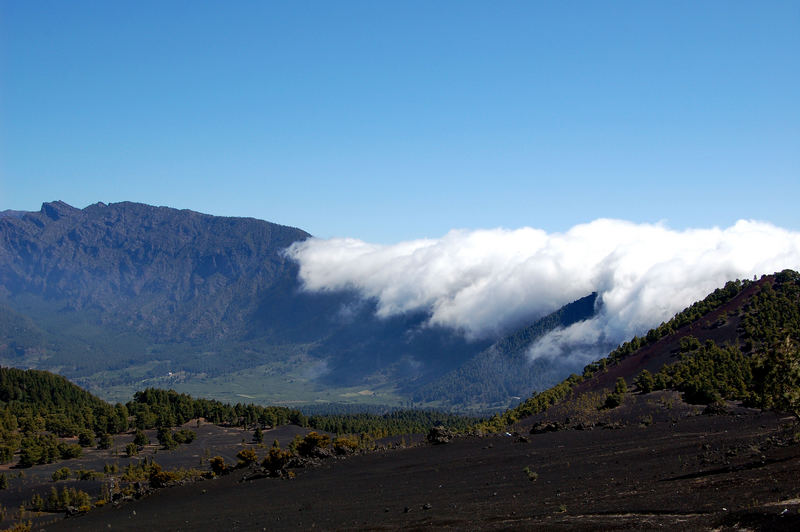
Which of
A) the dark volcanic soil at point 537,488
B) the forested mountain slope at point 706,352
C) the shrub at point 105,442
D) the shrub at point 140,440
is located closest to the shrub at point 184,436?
the shrub at point 140,440

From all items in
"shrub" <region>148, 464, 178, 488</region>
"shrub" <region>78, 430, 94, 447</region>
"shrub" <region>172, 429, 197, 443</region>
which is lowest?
"shrub" <region>148, 464, 178, 488</region>

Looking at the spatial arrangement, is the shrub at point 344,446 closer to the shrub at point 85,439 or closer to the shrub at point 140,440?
the shrub at point 140,440

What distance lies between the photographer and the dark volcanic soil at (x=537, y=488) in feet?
106

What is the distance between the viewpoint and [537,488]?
45500 mm

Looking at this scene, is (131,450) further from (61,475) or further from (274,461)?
(274,461)

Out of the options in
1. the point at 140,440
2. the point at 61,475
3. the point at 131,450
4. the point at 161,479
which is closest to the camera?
the point at 161,479

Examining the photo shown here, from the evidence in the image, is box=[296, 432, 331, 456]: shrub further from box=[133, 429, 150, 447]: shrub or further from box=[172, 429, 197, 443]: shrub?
box=[133, 429, 150, 447]: shrub

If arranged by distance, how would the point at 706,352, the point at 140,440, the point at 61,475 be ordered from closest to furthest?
1. the point at 61,475
2. the point at 706,352
3. the point at 140,440

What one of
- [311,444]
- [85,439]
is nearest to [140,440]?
[85,439]

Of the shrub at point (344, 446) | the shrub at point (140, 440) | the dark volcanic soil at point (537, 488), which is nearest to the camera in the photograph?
the dark volcanic soil at point (537, 488)

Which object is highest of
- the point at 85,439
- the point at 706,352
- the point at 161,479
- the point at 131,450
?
the point at 706,352

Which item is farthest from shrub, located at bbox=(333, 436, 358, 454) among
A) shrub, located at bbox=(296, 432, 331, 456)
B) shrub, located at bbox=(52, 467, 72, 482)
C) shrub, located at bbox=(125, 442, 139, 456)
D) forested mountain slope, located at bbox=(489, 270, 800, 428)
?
shrub, located at bbox=(125, 442, 139, 456)

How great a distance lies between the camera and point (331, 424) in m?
157

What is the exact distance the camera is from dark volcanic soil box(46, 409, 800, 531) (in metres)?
32.3
